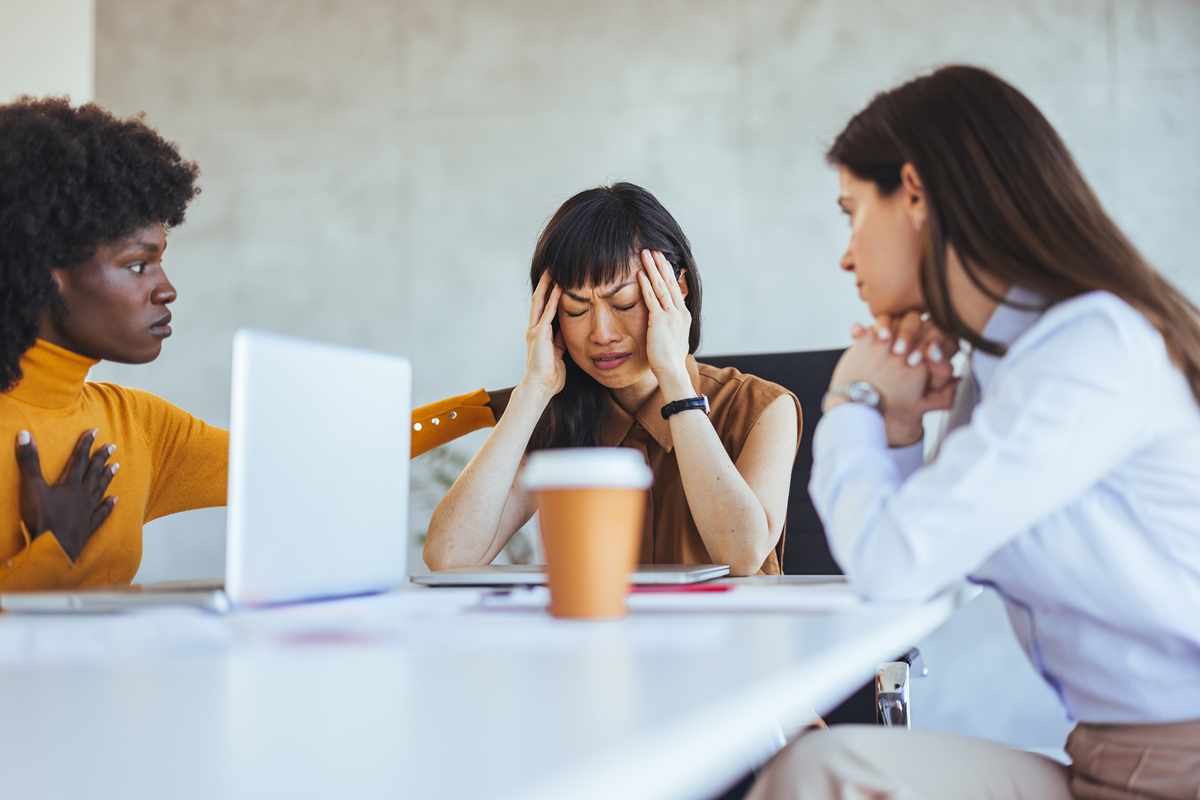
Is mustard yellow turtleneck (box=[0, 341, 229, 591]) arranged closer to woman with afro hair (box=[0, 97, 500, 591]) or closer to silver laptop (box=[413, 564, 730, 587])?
woman with afro hair (box=[0, 97, 500, 591])

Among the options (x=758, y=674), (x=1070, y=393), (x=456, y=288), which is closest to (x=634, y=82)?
(x=456, y=288)

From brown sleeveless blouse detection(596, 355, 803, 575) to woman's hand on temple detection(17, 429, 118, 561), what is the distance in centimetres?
85

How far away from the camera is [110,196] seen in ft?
4.78

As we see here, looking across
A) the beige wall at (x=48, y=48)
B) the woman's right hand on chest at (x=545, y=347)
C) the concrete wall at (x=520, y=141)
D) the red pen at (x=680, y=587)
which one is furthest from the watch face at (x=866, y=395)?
the beige wall at (x=48, y=48)

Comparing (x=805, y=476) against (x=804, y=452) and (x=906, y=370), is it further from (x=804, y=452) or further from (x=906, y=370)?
(x=906, y=370)

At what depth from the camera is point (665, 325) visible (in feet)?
5.50

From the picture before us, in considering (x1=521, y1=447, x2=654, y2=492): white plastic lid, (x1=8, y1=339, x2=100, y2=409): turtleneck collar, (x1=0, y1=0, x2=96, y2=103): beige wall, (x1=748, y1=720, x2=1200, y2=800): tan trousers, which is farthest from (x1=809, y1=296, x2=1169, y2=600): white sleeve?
(x1=0, y1=0, x2=96, y2=103): beige wall

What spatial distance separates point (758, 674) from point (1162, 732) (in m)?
0.53

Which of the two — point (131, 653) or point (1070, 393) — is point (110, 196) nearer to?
point (131, 653)

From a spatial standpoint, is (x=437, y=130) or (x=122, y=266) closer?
(x=122, y=266)

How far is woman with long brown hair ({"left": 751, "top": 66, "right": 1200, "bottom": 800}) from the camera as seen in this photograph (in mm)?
778

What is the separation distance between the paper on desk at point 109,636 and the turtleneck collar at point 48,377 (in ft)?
1.77

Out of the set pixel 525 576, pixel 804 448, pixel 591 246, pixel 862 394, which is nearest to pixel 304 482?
pixel 525 576

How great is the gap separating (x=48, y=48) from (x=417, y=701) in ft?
13.3
